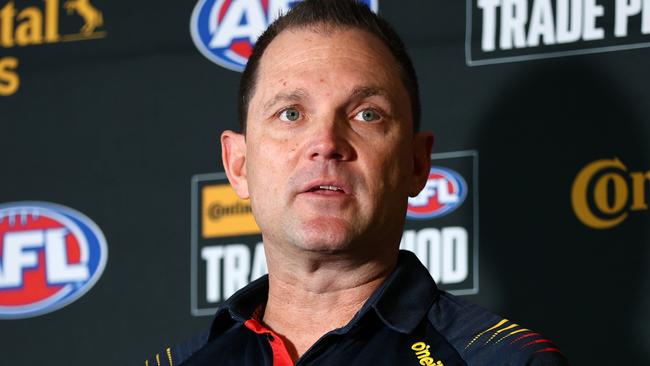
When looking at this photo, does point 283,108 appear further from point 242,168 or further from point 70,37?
point 70,37

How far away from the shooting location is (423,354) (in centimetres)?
160

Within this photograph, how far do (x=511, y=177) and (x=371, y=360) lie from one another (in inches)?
24.5

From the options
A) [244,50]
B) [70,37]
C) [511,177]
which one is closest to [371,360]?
[511,177]

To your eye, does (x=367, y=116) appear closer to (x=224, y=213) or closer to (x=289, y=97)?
(x=289, y=97)

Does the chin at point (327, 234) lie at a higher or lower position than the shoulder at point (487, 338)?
higher

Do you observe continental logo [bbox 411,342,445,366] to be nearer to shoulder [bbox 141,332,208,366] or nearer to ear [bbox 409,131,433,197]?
ear [bbox 409,131,433,197]

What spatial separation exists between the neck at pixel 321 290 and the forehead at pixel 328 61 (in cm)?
23

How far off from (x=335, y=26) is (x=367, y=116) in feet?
0.50

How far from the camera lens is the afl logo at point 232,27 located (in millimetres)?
2361

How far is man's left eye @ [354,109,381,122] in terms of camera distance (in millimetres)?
1692

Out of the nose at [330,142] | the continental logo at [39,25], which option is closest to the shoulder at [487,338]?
the nose at [330,142]

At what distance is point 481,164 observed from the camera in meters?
2.16

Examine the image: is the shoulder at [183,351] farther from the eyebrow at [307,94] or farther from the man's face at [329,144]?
the eyebrow at [307,94]

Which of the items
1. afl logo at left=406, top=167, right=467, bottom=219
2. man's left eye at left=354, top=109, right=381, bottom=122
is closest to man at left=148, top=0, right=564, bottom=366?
man's left eye at left=354, top=109, right=381, bottom=122
